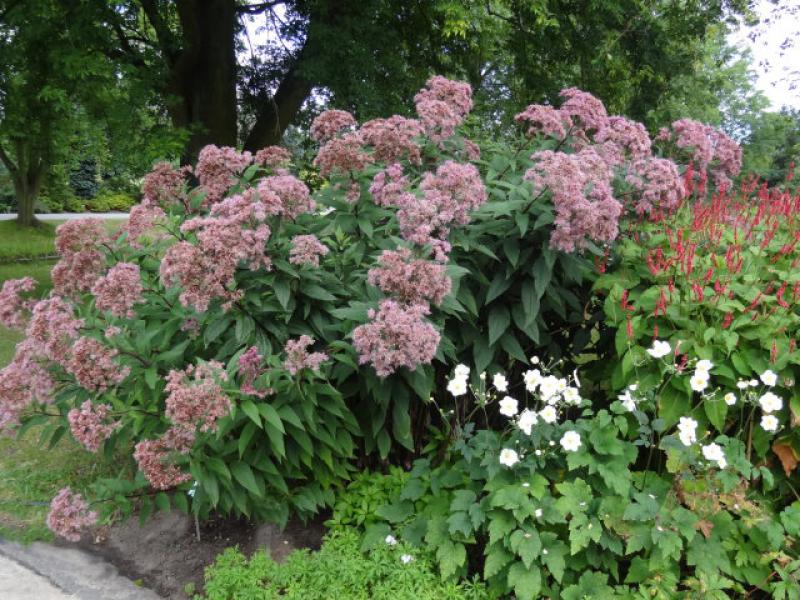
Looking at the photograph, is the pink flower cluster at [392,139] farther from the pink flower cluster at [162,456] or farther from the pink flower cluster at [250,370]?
the pink flower cluster at [162,456]

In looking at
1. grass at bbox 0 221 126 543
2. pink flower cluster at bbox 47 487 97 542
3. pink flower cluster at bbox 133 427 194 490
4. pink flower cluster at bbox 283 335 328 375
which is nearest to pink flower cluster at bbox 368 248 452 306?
pink flower cluster at bbox 283 335 328 375

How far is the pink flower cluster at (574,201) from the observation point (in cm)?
277

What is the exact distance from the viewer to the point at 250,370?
2.54 metres

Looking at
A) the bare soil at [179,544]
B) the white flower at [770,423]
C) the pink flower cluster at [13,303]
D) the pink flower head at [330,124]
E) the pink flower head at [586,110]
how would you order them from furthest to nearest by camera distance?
1. the pink flower head at [586,110]
2. the pink flower head at [330,124]
3. the bare soil at [179,544]
4. the pink flower cluster at [13,303]
5. the white flower at [770,423]

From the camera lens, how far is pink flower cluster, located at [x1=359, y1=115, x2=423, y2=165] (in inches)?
129

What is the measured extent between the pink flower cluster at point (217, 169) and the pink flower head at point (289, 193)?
1.99 feet

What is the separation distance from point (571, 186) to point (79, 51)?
6516 millimetres

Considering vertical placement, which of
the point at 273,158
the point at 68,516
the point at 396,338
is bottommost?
the point at 68,516

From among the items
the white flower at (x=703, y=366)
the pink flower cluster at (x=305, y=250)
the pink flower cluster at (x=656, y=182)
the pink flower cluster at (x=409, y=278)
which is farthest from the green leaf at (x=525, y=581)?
the pink flower cluster at (x=656, y=182)

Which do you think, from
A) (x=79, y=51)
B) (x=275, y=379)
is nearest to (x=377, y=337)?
(x=275, y=379)

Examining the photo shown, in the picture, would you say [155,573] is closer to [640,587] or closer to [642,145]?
[640,587]

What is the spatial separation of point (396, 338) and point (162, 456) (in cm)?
105

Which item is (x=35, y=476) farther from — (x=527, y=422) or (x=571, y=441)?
(x=571, y=441)

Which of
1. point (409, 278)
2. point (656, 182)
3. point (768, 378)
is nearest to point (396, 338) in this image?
point (409, 278)
